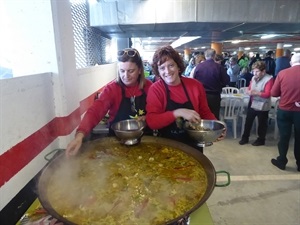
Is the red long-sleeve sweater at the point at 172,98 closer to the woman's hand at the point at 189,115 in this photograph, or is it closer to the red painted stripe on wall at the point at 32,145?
the woman's hand at the point at 189,115

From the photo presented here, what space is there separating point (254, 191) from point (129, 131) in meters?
2.13

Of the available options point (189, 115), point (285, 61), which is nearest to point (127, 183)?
point (189, 115)

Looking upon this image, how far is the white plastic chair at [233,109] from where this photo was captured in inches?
181

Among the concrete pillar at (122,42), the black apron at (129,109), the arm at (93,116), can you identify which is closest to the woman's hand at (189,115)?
the black apron at (129,109)

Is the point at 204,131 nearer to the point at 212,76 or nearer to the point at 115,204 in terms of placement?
the point at 115,204

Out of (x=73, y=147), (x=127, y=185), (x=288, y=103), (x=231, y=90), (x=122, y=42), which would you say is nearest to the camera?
(x=127, y=185)

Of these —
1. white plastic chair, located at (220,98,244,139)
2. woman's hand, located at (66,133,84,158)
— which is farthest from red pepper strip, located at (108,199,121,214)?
white plastic chair, located at (220,98,244,139)

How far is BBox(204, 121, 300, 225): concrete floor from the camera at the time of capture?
2359mm

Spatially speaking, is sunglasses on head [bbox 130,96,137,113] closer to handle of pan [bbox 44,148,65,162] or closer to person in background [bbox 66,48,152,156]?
person in background [bbox 66,48,152,156]

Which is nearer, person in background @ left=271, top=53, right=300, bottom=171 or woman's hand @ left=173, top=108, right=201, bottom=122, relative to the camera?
woman's hand @ left=173, top=108, right=201, bottom=122

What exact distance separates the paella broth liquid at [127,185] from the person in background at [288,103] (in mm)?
2334

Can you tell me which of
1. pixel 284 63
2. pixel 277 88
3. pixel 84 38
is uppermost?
pixel 84 38

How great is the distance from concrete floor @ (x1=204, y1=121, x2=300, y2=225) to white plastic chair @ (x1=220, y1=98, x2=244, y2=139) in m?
0.74

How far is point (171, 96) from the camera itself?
176 centimetres
